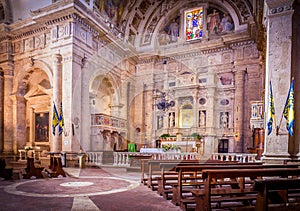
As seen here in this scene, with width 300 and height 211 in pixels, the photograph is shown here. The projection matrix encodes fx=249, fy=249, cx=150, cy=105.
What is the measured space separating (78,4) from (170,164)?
1046 centimetres

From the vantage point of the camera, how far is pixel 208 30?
61.8ft

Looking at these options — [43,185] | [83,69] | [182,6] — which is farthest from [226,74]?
[43,185]

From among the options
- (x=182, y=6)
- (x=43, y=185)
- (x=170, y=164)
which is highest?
(x=182, y=6)

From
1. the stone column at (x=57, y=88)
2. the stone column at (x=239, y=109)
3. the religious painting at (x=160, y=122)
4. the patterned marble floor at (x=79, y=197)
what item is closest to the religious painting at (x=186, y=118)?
the religious painting at (x=160, y=122)

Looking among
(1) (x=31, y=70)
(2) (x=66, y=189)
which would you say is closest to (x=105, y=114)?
(1) (x=31, y=70)

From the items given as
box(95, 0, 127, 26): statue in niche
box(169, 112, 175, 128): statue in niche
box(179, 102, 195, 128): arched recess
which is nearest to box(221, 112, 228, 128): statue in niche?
box(179, 102, 195, 128): arched recess

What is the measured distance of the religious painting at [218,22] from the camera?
18203 mm

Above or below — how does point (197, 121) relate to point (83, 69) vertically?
below

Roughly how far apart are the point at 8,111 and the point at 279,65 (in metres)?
15.9

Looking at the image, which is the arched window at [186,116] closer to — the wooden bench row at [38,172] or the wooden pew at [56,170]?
the wooden pew at [56,170]

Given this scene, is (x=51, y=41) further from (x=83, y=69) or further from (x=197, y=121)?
(x=197, y=121)

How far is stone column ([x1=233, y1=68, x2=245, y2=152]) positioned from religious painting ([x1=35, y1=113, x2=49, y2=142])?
1292cm

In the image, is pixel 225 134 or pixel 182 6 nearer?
pixel 225 134

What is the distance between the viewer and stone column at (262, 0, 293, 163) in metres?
7.46
